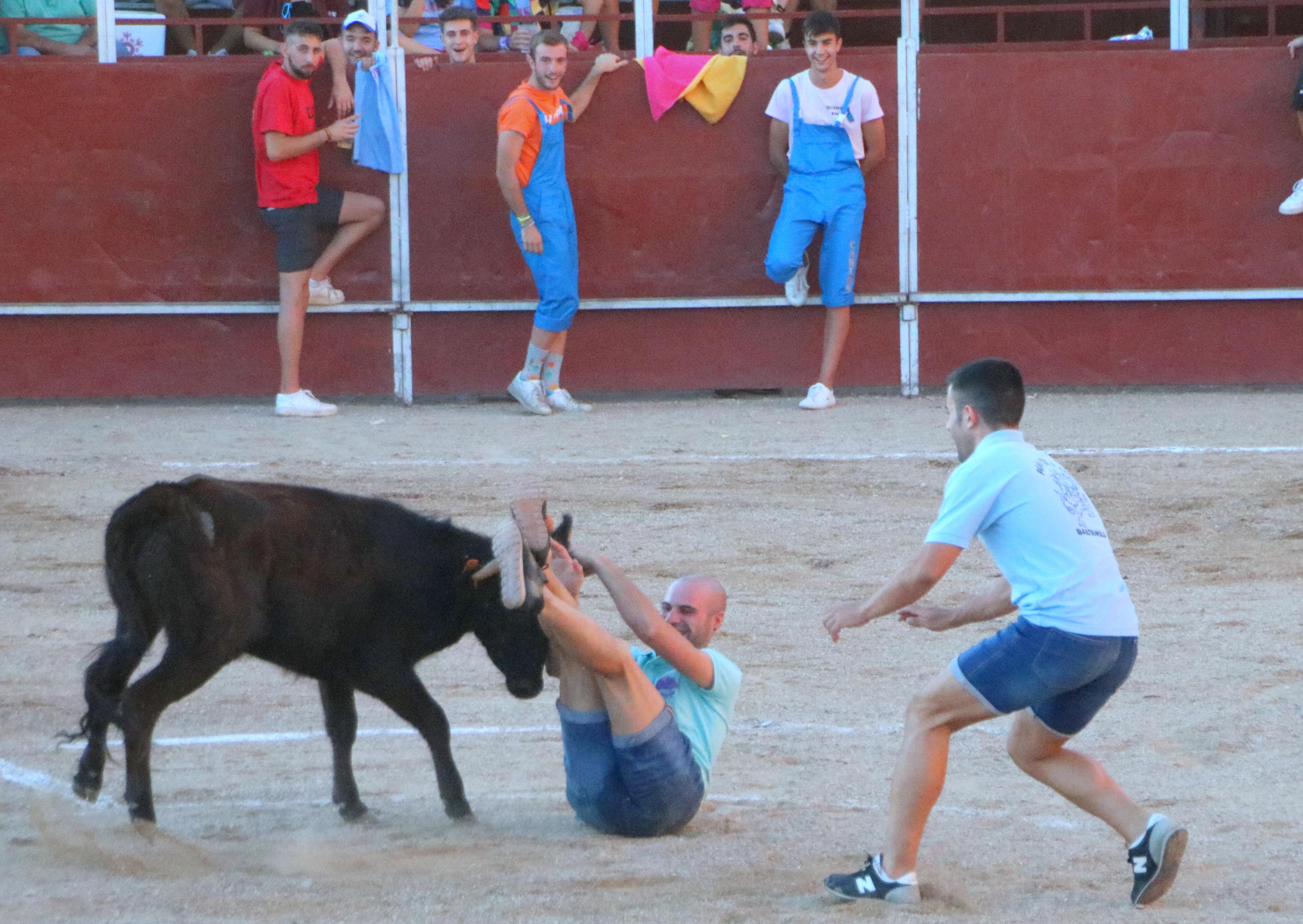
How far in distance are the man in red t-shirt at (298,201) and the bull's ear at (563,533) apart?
6267 millimetres

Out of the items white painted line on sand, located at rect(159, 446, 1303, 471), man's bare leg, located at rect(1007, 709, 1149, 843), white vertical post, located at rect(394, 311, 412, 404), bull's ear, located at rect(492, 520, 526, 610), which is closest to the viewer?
man's bare leg, located at rect(1007, 709, 1149, 843)

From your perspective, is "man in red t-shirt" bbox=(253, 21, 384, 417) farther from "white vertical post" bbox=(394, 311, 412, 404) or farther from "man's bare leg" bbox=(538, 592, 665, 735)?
"man's bare leg" bbox=(538, 592, 665, 735)

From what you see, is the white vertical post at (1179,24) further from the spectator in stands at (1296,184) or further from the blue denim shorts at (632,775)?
the blue denim shorts at (632,775)

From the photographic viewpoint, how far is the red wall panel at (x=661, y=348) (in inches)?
453

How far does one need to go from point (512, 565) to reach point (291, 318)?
6.79m

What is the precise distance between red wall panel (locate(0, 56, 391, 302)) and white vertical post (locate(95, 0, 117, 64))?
126 millimetres

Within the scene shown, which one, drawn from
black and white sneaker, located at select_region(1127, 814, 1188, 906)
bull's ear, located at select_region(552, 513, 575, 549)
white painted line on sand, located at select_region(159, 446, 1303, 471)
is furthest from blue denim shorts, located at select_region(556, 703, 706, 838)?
white painted line on sand, located at select_region(159, 446, 1303, 471)

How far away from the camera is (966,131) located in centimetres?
1127

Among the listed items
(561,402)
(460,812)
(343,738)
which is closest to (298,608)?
(343,738)

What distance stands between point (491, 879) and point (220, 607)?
37.9 inches

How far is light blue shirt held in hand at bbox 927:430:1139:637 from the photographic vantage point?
3.93 m

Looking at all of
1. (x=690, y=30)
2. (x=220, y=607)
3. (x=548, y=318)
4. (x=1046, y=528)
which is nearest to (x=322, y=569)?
(x=220, y=607)

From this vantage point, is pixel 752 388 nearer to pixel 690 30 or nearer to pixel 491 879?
pixel 690 30

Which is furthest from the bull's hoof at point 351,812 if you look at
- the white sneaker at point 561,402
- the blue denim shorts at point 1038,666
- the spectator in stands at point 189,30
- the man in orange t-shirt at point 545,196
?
the spectator in stands at point 189,30
